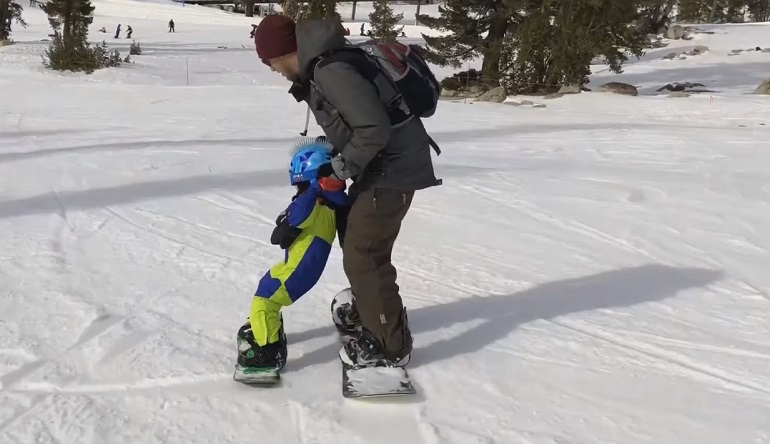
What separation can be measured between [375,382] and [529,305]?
1.39m

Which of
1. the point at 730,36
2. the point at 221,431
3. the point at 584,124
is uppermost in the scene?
the point at 730,36

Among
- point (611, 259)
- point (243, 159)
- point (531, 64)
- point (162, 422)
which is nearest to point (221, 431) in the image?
point (162, 422)

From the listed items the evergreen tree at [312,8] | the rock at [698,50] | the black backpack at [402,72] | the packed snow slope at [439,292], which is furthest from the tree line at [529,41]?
the black backpack at [402,72]

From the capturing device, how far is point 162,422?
2.63 metres

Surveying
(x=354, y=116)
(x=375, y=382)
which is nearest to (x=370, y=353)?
(x=375, y=382)

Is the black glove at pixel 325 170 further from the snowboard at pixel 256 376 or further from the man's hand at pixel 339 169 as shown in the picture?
the snowboard at pixel 256 376

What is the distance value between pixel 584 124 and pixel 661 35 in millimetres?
28600

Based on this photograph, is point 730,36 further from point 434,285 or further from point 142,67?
point 434,285

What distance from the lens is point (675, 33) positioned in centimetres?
3400

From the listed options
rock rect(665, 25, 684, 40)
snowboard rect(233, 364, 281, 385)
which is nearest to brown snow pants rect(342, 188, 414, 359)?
snowboard rect(233, 364, 281, 385)

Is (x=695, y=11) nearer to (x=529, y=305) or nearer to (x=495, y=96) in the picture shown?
(x=495, y=96)

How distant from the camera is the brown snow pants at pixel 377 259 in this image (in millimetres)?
2760

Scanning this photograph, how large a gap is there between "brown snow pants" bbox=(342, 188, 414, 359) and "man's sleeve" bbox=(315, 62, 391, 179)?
246mm

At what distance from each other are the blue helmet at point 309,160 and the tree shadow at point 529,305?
928 millimetres
